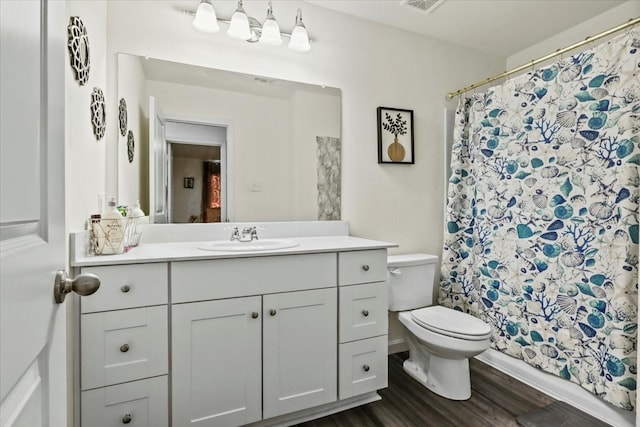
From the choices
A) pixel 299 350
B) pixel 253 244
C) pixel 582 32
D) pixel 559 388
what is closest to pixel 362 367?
pixel 299 350

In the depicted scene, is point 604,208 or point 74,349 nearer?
point 74,349

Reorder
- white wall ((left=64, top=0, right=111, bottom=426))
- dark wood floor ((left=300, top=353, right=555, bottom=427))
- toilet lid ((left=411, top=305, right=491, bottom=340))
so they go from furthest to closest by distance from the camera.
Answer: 1. toilet lid ((left=411, top=305, right=491, bottom=340))
2. dark wood floor ((left=300, top=353, right=555, bottom=427))
3. white wall ((left=64, top=0, right=111, bottom=426))

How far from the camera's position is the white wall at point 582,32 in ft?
6.85

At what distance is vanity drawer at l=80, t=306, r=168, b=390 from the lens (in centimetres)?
126

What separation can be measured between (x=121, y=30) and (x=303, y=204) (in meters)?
1.35

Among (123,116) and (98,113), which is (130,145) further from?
(98,113)

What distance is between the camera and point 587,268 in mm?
1800

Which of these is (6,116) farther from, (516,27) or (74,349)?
(516,27)

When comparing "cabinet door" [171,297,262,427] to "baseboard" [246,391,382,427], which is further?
"baseboard" [246,391,382,427]

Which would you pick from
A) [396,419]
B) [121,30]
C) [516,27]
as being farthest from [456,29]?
[396,419]

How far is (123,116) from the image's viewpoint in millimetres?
1747

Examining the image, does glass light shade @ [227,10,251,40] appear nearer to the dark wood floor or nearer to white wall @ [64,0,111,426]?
white wall @ [64,0,111,426]

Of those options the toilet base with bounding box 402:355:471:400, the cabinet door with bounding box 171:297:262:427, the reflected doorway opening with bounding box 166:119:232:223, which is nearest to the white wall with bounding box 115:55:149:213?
the reflected doorway opening with bounding box 166:119:232:223

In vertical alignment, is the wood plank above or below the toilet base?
below
